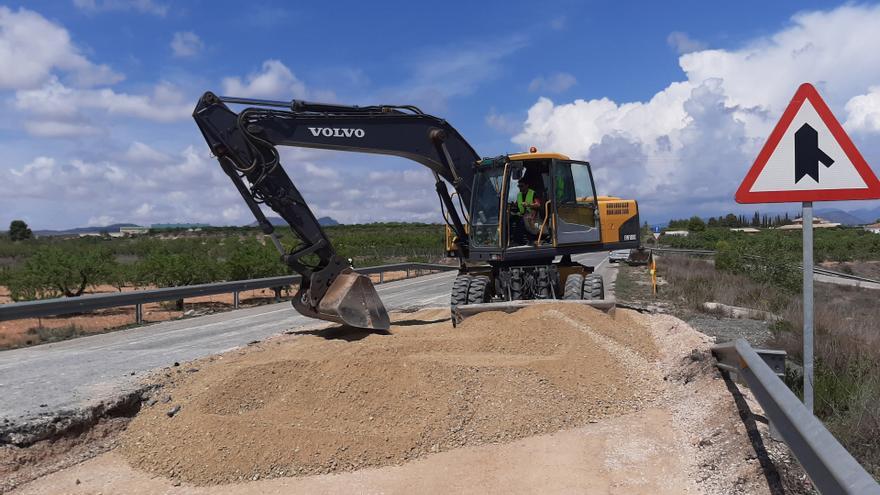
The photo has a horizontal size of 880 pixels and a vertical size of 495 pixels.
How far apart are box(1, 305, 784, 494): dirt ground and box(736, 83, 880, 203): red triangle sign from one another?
1.97 metres

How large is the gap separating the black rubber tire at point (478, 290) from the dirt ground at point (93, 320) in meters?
8.31

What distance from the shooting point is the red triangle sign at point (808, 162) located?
475 centimetres

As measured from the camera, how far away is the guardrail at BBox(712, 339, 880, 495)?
2678 millimetres

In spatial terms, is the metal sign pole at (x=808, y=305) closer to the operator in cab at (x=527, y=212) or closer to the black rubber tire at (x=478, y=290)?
the black rubber tire at (x=478, y=290)

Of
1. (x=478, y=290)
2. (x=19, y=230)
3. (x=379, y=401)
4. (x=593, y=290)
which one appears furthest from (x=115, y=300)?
(x=19, y=230)

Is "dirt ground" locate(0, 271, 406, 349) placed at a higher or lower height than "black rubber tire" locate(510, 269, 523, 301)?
lower

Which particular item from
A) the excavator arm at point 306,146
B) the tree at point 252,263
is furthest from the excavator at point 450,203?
the tree at point 252,263

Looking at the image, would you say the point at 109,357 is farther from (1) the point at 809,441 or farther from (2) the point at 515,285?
(1) the point at 809,441

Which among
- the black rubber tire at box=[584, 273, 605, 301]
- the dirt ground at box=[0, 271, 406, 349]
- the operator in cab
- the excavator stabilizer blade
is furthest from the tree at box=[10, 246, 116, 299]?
the black rubber tire at box=[584, 273, 605, 301]

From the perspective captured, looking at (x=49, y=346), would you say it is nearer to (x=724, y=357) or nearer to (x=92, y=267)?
(x=92, y=267)

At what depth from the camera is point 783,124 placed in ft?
16.1

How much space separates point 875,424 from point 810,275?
1433 mm

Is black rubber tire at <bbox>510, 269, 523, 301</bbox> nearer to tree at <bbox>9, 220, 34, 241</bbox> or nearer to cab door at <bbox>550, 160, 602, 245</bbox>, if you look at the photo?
cab door at <bbox>550, 160, 602, 245</bbox>

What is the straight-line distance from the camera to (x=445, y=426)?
588cm
